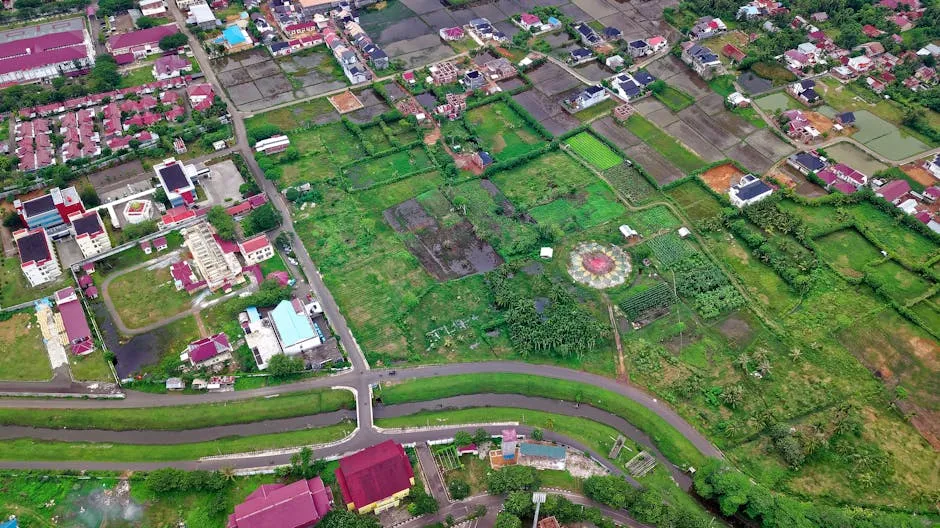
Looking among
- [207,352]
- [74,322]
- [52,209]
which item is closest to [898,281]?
[207,352]

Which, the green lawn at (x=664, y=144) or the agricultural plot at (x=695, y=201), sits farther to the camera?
the green lawn at (x=664, y=144)

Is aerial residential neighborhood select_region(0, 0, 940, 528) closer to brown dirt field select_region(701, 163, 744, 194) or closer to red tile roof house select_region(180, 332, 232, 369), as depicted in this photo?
red tile roof house select_region(180, 332, 232, 369)

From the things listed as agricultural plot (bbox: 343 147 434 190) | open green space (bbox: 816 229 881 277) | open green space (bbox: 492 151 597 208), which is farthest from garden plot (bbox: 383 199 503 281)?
open green space (bbox: 816 229 881 277)

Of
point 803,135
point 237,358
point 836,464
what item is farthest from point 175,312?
point 803,135

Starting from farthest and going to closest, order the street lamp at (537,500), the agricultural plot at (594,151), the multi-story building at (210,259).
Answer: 1. the agricultural plot at (594,151)
2. the multi-story building at (210,259)
3. the street lamp at (537,500)

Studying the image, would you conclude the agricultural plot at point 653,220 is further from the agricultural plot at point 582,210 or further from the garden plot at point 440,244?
the garden plot at point 440,244

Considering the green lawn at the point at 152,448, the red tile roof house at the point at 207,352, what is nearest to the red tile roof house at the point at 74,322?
the green lawn at the point at 152,448
